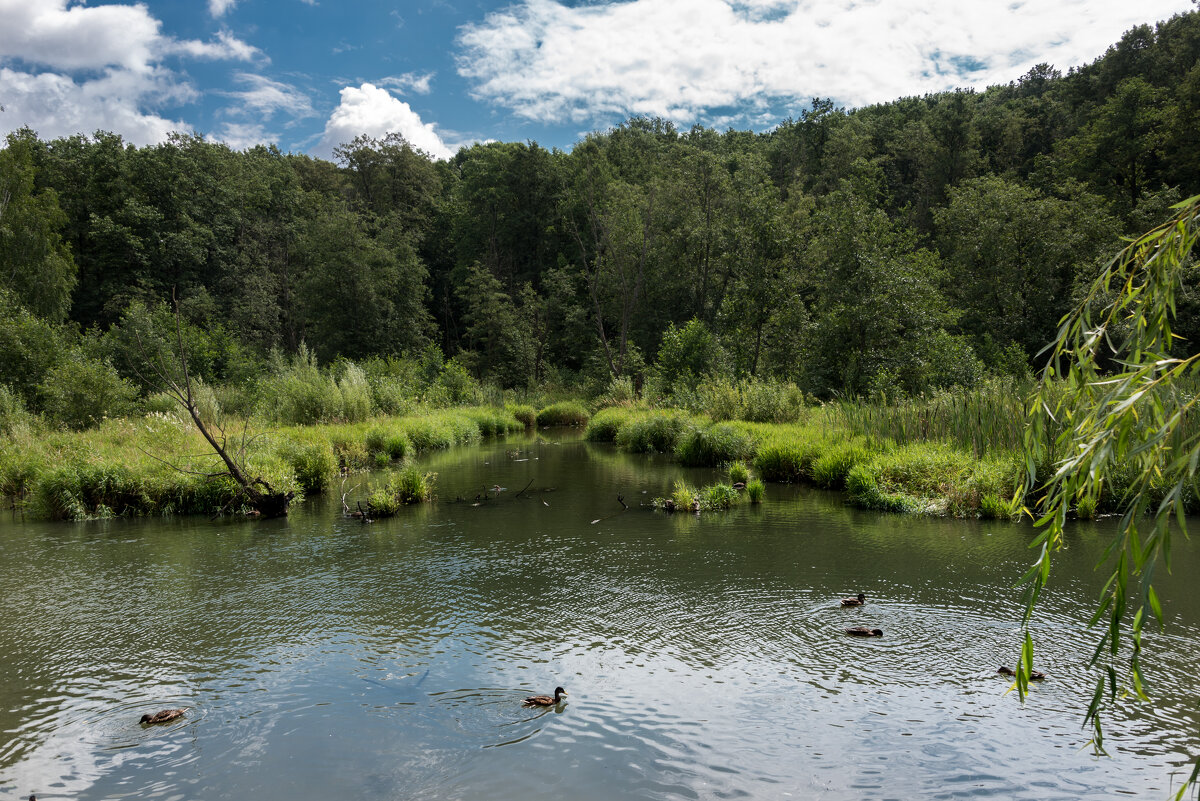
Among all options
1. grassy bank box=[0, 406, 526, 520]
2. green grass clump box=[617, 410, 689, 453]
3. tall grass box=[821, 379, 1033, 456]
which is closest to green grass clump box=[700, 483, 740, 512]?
tall grass box=[821, 379, 1033, 456]

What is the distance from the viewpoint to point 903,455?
1312 cm

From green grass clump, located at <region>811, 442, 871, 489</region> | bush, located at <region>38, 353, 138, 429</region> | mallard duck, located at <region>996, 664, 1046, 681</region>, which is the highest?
bush, located at <region>38, 353, 138, 429</region>

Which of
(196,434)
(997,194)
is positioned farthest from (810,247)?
(196,434)

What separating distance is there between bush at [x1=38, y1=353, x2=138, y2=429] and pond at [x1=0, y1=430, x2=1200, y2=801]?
9321 mm

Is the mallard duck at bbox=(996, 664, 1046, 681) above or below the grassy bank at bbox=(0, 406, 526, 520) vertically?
below

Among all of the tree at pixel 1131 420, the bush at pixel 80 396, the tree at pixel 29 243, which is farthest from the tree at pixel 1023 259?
the tree at pixel 29 243

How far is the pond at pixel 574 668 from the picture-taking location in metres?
4.49

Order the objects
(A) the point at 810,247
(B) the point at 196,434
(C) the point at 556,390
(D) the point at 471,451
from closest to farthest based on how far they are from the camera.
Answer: (B) the point at 196,434 → (D) the point at 471,451 → (A) the point at 810,247 → (C) the point at 556,390

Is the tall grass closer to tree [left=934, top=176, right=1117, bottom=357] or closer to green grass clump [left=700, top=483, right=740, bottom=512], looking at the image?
green grass clump [left=700, top=483, right=740, bottom=512]

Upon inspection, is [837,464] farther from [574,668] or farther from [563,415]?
[563,415]

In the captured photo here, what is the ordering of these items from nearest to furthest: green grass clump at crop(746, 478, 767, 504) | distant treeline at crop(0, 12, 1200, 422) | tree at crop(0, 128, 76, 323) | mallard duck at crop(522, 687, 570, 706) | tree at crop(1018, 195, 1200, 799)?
1. tree at crop(1018, 195, 1200, 799)
2. mallard duck at crop(522, 687, 570, 706)
3. green grass clump at crop(746, 478, 767, 504)
4. distant treeline at crop(0, 12, 1200, 422)
5. tree at crop(0, 128, 76, 323)

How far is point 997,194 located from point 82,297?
4977cm

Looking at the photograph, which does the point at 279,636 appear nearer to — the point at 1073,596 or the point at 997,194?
the point at 1073,596

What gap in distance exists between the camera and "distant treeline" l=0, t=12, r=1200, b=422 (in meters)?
23.7
